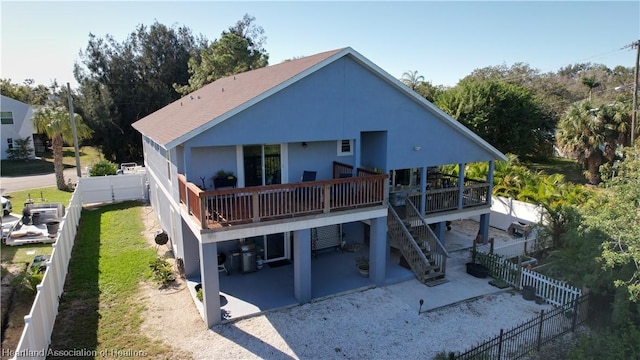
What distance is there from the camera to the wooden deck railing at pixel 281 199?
10148 millimetres

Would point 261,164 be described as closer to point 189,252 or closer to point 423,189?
point 189,252

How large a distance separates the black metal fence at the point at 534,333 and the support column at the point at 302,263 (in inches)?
175

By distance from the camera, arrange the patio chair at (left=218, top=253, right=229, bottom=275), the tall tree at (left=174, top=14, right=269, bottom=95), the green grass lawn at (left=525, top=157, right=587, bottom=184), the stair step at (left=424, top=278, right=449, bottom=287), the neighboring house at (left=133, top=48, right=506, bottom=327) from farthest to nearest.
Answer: the tall tree at (left=174, top=14, right=269, bottom=95) < the green grass lawn at (left=525, top=157, right=587, bottom=184) < the patio chair at (left=218, top=253, right=229, bottom=275) < the stair step at (left=424, top=278, right=449, bottom=287) < the neighboring house at (left=133, top=48, right=506, bottom=327)

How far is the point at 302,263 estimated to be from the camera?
37.0 feet

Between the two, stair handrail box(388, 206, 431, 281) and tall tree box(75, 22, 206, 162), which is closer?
stair handrail box(388, 206, 431, 281)

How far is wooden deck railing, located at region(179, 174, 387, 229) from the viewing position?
1015 cm

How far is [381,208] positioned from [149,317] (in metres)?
7.65

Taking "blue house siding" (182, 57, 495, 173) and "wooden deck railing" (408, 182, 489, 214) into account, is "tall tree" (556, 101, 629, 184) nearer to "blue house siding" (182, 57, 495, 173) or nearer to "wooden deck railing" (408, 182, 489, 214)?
"wooden deck railing" (408, 182, 489, 214)

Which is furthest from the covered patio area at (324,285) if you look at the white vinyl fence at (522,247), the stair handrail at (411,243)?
the white vinyl fence at (522,247)

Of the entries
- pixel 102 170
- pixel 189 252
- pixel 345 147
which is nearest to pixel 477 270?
pixel 345 147

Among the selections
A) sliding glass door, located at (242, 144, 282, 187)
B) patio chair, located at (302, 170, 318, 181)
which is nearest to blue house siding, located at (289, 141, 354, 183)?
patio chair, located at (302, 170, 318, 181)

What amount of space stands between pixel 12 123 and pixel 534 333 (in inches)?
2053

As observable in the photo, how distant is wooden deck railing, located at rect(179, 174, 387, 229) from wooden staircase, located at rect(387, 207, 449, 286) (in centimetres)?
171

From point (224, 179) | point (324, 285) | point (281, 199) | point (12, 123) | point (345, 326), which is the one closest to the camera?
point (345, 326)
